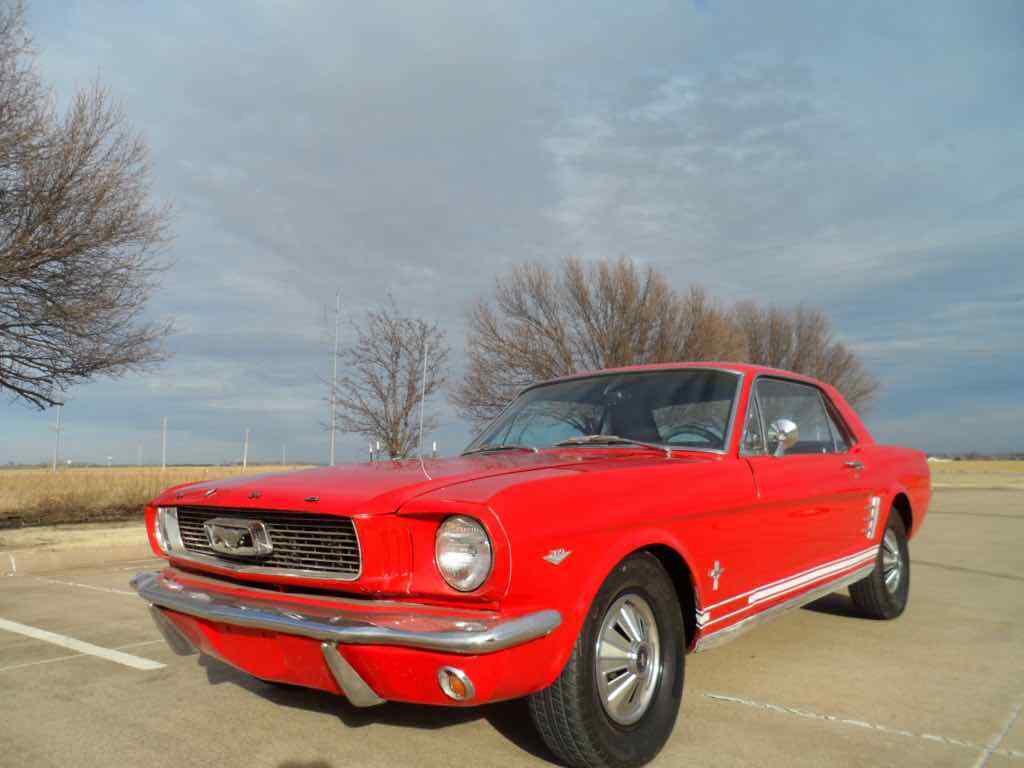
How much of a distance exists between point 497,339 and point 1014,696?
20.3 meters

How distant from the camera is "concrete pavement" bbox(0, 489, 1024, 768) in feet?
9.79

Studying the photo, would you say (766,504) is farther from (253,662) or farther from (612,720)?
(253,662)

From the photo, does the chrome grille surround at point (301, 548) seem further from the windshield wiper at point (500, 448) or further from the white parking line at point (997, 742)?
the white parking line at point (997, 742)

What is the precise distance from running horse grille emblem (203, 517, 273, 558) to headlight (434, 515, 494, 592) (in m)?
0.73

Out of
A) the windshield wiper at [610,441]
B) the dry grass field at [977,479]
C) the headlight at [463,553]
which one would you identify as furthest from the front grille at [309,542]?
the dry grass field at [977,479]

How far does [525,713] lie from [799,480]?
5.84 ft

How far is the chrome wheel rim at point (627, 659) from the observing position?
2805mm

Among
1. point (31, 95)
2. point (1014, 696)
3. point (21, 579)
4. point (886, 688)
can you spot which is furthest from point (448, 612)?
point (31, 95)

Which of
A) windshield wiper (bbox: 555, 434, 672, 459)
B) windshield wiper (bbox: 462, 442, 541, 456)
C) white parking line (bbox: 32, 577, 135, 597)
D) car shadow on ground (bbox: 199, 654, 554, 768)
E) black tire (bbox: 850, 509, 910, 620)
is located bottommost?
white parking line (bbox: 32, 577, 135, 597)

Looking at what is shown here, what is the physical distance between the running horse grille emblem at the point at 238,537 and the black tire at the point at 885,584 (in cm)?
379

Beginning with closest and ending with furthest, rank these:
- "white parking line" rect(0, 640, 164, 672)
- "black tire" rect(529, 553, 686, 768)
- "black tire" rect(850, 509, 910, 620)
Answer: "black tire" rect(529, 553, 686, 768), "white parking line" rect(0, 640, 164, 672), "black tire" rect(850, 509, 910, 620)

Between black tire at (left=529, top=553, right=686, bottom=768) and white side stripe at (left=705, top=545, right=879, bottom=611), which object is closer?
black tire at (left=529, top=553, right=686, bottom=768)

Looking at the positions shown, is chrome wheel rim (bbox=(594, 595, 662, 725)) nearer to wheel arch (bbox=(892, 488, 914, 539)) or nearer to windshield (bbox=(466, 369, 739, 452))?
windshield (bbox=(466, 369, 739, 452))

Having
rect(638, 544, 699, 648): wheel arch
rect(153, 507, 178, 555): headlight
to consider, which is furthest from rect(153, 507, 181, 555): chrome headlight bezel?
rect(638, 544, 699, 648): wheel arch
